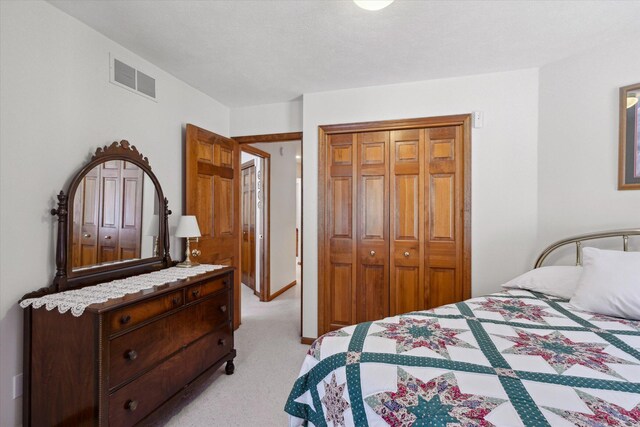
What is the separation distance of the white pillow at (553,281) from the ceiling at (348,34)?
163cm

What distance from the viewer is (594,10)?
6.15 ft

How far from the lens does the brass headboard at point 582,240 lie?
2.04 metres

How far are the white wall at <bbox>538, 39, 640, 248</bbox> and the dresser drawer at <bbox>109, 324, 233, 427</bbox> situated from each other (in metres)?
2.83

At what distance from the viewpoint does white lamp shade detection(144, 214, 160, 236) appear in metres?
2.47

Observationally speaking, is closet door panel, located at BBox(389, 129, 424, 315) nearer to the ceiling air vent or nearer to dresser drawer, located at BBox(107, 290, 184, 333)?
dresser drawer, located at BBox(107, 290, 184, 333)

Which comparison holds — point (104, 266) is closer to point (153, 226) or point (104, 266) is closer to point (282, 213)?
point (153, 226)

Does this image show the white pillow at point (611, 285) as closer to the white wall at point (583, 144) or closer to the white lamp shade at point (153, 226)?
the white wall at point (583, 144)

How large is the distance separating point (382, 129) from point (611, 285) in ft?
6.73

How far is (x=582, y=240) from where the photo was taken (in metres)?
A: 2.27

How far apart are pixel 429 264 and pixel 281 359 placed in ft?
5.36

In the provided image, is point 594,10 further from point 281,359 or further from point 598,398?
point 281,359

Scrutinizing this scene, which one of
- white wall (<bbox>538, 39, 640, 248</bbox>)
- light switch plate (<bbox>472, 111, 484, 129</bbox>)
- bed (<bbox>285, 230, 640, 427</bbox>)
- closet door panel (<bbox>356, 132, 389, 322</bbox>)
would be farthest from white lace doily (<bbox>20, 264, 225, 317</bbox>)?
white wall (<bbox>538, 39, 640, 248</bbox>)

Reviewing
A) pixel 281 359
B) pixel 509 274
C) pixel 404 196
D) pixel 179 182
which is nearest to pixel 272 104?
pixel 179 182

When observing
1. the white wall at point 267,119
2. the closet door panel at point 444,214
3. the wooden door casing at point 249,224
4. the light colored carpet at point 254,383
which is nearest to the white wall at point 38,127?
the light colored carpet at point 254,383
